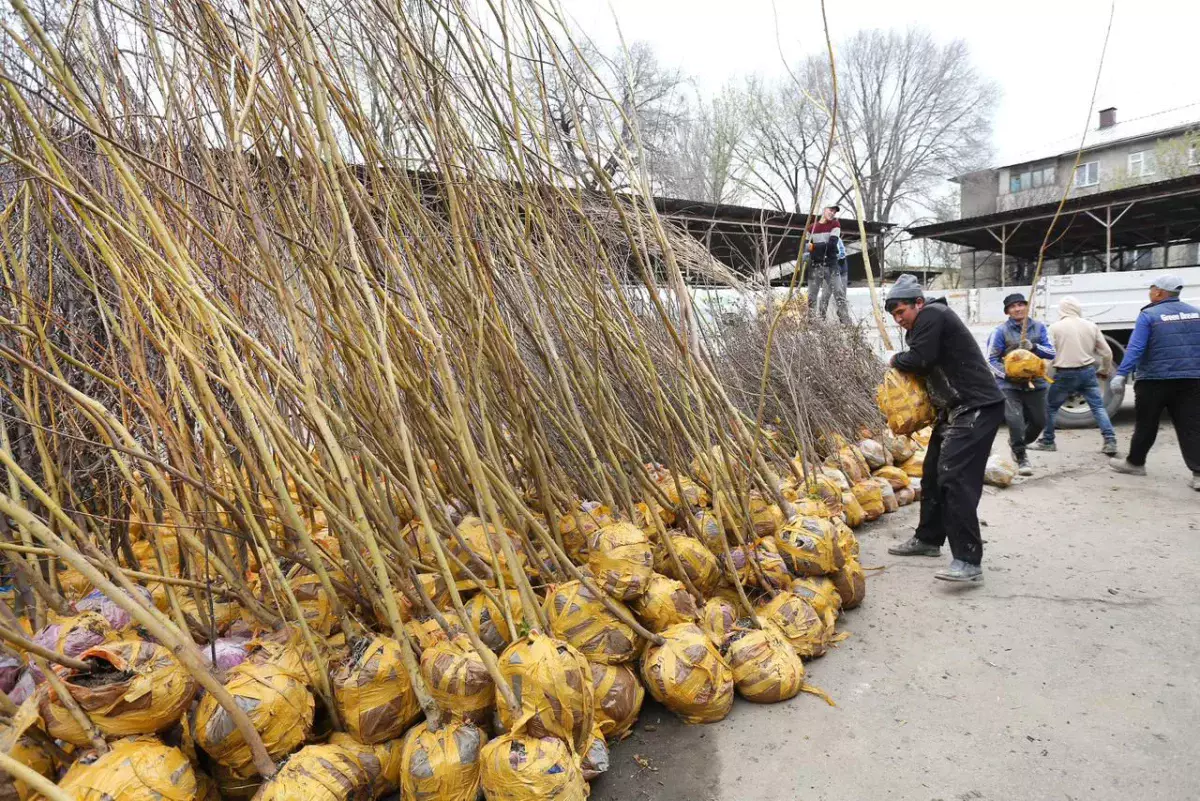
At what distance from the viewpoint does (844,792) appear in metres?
1.69

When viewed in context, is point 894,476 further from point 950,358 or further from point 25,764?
point 25,764

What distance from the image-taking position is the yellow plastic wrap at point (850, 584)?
2.61 meters

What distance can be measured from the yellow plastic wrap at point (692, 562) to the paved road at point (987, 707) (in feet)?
1.45

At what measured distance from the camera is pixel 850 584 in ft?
8.66

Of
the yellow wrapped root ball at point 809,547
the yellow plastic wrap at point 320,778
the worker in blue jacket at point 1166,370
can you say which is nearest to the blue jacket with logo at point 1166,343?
the worker in blue jacket at point 1166,370

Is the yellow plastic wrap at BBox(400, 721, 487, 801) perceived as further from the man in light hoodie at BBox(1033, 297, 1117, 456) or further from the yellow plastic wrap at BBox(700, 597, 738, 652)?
the man in light hoodie at BBox(1033, 297, 1117, 456)

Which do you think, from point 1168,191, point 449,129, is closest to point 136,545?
point 449,129

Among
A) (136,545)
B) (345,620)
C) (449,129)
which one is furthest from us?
(136,545)

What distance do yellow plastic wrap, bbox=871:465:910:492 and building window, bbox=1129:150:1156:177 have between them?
28352 mm

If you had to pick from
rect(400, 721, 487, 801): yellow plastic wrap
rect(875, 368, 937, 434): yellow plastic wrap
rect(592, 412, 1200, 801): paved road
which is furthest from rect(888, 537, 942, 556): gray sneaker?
rect(400, 721, 487, 801): yellow plastic wrap

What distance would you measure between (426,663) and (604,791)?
67 centimetres

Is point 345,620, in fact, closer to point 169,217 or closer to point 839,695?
point 169,217

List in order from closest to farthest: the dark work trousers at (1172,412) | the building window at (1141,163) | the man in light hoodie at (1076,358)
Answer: the dark work trousers at (1172,412), the man in light hoodie at (1076,358), the building window at (1141,163)

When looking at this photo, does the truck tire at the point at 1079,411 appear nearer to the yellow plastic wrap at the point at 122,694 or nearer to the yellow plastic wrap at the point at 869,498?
the yellow plastic wrap at the point at 869,498
